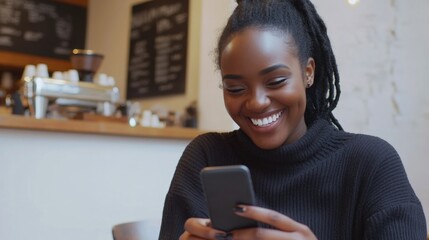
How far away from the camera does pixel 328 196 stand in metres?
0.86

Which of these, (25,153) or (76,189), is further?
(76,189)

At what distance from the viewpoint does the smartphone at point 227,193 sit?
0.63 metres

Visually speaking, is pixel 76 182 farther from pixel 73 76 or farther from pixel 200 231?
pixel 200 231

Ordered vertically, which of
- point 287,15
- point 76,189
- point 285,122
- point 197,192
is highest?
point 287,15

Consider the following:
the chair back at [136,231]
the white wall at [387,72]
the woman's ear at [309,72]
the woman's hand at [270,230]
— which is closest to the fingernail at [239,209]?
the woman's hand at [270,230]

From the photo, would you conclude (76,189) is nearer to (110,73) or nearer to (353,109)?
(353,109)

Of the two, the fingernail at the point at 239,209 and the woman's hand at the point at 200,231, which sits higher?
the fingernail at the point at 239,209

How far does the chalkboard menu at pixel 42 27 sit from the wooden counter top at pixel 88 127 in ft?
6.99

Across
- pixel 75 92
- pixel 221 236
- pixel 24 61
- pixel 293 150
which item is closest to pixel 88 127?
pixel 75 92

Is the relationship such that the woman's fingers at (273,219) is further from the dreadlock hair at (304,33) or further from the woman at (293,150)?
the dreadlock hair at (304,33)

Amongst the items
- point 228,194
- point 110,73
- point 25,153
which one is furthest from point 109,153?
point 110,73

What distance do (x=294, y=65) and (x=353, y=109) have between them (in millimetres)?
1453

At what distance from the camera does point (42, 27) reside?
12.6 ft

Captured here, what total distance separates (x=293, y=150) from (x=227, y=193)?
0.85 feet
